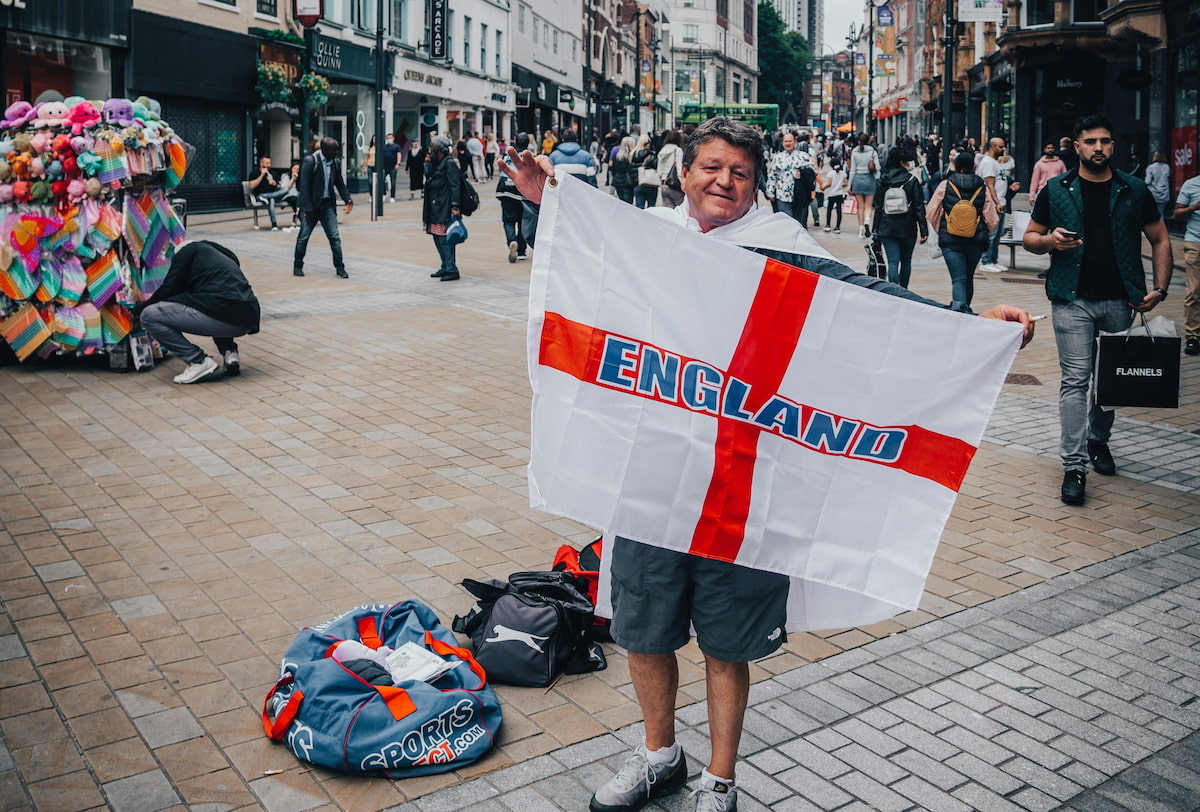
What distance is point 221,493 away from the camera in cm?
671

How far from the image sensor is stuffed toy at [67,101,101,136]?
382 inches

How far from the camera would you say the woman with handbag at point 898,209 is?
508 inches

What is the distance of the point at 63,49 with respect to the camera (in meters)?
23.2

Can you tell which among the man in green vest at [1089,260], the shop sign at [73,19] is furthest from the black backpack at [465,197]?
the man in green vest at [1089,260]

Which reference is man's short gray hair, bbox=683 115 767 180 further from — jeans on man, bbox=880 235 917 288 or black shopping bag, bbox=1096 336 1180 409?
jeans on man, bbox=880 235 917 288

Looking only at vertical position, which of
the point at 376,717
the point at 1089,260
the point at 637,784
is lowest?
the point at 637,784

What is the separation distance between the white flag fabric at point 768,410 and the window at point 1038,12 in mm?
32980

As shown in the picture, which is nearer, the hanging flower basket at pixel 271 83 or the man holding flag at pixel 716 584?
the man holding flag at pixel 716 584

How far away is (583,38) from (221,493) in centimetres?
6826

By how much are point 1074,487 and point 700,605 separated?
407 centimetres

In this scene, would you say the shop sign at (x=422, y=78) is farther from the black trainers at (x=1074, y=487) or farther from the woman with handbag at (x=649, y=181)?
the black trainers at (x=1074, y=487)

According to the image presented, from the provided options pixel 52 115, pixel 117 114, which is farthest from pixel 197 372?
pixel 52 115

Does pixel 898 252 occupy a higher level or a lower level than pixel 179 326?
higher

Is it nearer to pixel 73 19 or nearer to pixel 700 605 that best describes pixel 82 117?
pixel 700 605
